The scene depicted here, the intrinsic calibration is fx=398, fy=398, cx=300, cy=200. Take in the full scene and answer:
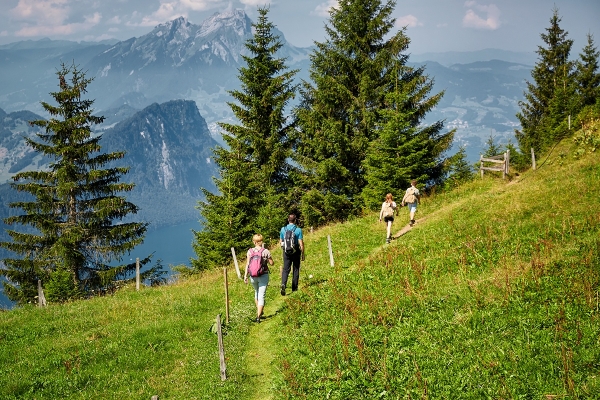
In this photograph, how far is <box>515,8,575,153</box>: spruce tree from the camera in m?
38.4

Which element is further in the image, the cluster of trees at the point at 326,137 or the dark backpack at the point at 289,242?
the cluster of trees at the point at 326,137

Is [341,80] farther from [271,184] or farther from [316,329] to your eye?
[316,329]

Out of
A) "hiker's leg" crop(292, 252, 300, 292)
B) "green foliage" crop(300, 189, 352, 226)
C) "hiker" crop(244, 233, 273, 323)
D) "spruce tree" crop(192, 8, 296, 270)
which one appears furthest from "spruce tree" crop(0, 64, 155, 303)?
"hiker" crop(244, 233, 273, 323)

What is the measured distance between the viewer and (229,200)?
26422 millimetres

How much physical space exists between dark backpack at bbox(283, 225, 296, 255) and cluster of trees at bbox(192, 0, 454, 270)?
12.1m

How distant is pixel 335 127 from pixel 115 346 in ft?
65.7

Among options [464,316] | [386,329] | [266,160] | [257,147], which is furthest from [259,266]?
[266,160]

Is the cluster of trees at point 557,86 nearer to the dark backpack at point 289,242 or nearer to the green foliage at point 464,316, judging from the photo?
the green foliage at point 464,316

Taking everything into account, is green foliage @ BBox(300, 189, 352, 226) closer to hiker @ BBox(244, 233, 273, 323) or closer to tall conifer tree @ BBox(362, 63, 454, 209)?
tall conifer tree @ BBox(362, 63, 454, 209)

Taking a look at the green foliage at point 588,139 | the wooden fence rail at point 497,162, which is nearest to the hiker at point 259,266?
the wooden fence rail at point 497,162

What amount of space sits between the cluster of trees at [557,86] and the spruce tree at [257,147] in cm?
2476

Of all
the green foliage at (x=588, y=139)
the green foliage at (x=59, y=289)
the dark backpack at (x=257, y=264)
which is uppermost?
the green foliage at (x=588, y=139)

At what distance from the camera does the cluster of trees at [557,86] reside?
3831cm

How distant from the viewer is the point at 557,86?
139ft
